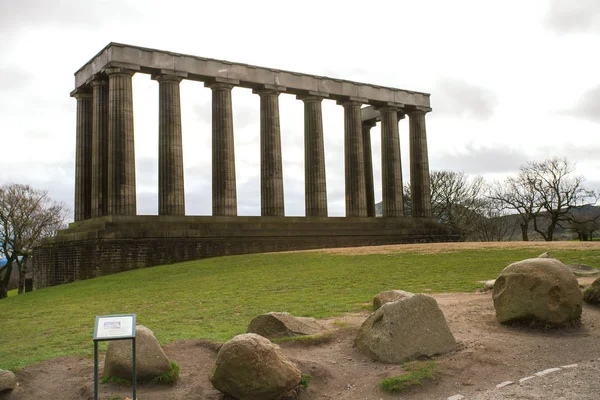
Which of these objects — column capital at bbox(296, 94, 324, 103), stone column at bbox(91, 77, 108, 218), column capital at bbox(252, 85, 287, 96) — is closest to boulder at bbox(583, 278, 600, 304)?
column capital at bbox(252, 85, 287, 96)

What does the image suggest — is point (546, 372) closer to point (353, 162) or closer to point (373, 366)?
point (373, 366)

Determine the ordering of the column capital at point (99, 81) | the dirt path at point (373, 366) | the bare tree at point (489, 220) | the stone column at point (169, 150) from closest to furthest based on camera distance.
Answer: the dirt path at point (373, 366), the stone column at point (169, 150), the column capital at point (99, 81), the bare tree at point (489, 220)

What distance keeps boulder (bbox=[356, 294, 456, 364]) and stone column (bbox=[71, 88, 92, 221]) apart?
3924 centimetres

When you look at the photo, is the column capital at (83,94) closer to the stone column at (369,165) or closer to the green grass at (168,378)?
the stone column at (369,165)

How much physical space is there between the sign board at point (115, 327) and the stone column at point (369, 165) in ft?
165

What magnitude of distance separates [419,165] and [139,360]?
1847 inches

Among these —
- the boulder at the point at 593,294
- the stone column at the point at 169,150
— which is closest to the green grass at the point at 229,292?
the boulder at the point at 593,294

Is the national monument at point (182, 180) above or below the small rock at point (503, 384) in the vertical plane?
above

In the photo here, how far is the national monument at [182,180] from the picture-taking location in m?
38.3

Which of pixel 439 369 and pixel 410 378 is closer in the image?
pixel 410 378

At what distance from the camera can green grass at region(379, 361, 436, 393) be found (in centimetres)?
923

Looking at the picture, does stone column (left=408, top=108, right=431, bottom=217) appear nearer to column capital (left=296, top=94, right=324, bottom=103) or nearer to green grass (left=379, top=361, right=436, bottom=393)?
column capital (left=296, top=94, right=324, bottom=103)

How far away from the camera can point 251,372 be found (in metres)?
9.17

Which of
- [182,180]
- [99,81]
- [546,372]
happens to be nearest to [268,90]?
[182,180]
